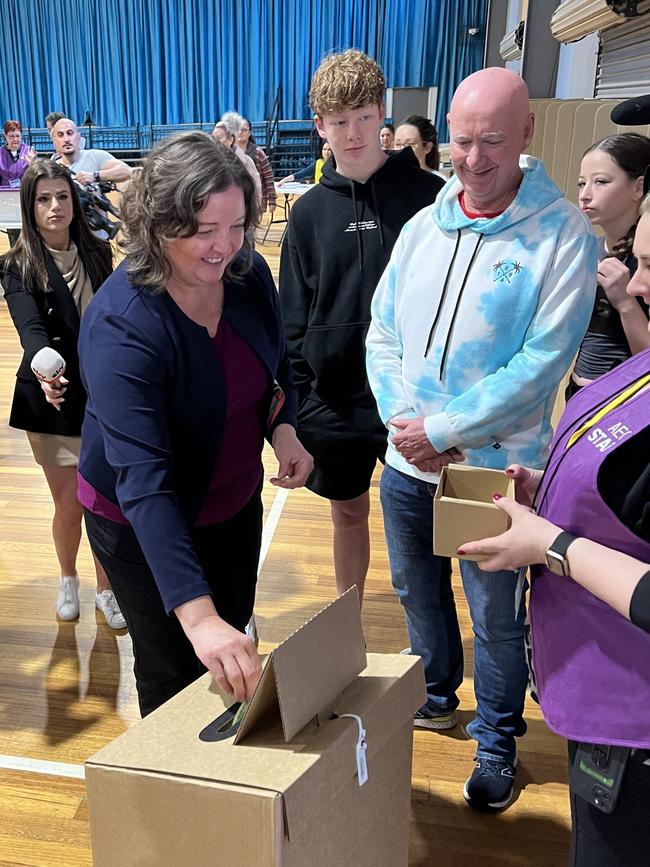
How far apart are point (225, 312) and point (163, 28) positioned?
63.2 ft

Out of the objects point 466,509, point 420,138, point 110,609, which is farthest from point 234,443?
point 420,138

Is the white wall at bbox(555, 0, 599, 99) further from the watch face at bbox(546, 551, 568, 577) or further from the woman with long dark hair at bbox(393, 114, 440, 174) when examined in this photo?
the watch face at bbox(546, 551, 568, 577)

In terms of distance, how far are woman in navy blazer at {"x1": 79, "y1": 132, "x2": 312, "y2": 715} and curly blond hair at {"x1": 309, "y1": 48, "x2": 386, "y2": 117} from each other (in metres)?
0.77

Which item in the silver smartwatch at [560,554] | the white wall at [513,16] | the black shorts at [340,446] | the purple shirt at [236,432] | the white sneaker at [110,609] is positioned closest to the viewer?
the silver smartwatch at [560,554]

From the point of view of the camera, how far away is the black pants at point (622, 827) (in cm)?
110

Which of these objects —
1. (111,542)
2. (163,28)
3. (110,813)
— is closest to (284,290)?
(111,542)

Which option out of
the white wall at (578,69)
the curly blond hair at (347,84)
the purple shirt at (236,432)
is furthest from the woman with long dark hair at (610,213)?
the white wall at (578,69)

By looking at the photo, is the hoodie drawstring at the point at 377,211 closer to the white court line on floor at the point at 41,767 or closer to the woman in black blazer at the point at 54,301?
the woman in black blazer at the point at 54,301

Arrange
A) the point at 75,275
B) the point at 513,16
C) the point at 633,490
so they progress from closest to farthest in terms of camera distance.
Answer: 1. the point at 633,490
2. the point at 75,275
3. the point at 513,16

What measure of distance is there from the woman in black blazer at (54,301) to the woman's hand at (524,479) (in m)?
1.55

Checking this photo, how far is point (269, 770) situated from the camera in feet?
3.51

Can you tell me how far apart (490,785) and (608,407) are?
4.41 ft

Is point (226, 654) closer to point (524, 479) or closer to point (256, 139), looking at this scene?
point (524, 479)

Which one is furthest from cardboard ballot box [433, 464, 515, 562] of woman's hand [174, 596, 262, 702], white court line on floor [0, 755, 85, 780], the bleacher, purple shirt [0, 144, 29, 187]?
the bleacher
